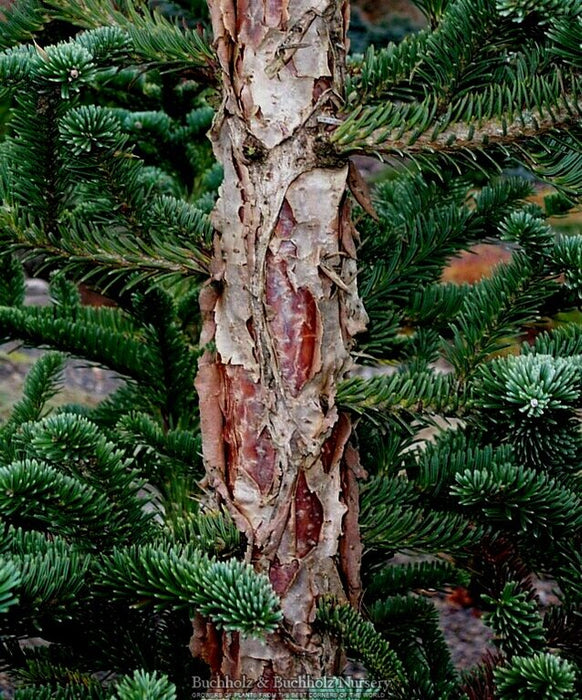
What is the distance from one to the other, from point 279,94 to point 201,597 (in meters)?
0.64

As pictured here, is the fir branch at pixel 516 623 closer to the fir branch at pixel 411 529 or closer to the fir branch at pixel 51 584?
the fir branch at pixel 411 529

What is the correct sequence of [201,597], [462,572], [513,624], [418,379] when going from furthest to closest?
1. [462,572]
2. [418,379]
3. [513,624]
4. [201,597]

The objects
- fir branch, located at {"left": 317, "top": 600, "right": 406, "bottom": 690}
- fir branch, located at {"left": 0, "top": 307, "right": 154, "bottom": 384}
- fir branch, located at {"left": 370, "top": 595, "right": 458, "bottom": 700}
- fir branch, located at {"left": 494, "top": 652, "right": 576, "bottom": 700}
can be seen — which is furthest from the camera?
fir branch, located at {"left": 0, "top": 307, "right": 154, "bottom": 384}

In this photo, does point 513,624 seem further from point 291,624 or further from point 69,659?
point 69,659

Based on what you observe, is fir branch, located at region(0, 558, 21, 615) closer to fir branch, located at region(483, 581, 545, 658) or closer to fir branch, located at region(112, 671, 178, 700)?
fir branch, located at region(112, 671, 178, 700)

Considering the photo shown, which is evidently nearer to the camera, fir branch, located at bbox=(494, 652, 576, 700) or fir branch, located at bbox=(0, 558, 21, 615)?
fir branch, located at bbox=(0, 558, 21, 615)

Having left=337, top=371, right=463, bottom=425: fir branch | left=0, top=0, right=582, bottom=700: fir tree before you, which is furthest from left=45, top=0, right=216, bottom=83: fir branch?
left=337, top=371, right=463, bottom=425: fir branch

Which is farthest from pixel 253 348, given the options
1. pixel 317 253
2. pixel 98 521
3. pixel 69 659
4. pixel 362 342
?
pixel 69 659

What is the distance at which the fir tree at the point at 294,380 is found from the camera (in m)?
1.04

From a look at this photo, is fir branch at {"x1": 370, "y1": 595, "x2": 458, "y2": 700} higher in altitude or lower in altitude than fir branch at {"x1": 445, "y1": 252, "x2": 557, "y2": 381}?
lower

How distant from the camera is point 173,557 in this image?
958mm

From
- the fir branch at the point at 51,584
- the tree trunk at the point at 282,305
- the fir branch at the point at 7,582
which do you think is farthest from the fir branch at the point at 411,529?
the fir branch at the point at 7,582

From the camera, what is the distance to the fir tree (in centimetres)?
104

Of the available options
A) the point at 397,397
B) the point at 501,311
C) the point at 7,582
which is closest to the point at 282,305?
the point at 397,397
